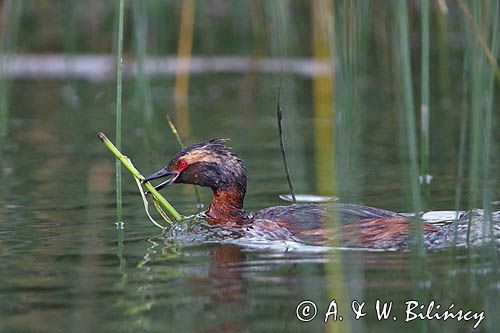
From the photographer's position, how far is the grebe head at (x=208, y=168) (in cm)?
846

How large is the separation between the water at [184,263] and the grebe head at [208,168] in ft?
1.45

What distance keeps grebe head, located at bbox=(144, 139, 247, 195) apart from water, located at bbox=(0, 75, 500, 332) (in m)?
0.44

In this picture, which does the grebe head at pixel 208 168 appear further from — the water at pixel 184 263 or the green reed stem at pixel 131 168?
the green reed stem at pixel 131 168

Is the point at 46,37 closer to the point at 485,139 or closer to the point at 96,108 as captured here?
the point at 96,108

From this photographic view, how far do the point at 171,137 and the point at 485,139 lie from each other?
7637mm

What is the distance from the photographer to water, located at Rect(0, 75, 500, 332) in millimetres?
5664

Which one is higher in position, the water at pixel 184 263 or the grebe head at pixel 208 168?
the grebe head at pixel 208 168

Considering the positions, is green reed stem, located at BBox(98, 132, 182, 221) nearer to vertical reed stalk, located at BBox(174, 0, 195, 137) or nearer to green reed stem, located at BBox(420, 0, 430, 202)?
green reed stem, located at BBox(420, 0, 430, 202)

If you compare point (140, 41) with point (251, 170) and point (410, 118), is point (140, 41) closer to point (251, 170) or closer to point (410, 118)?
point (251, 170)

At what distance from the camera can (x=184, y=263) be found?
706cm

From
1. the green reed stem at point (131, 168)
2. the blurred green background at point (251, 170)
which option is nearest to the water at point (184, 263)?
the blurred green background at point (251, 170)

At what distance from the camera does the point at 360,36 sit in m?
5.76

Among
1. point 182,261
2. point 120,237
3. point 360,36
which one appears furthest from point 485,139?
point 120,237

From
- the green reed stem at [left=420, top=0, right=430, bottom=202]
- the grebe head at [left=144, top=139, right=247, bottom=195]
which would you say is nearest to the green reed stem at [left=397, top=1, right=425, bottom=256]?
the green reed stem at [left=420, top=0, right=430, bottom=202]
